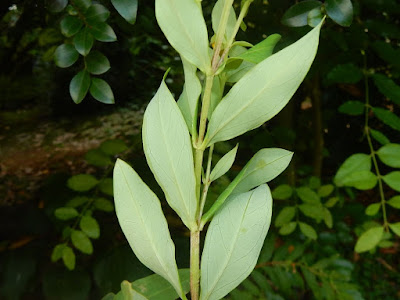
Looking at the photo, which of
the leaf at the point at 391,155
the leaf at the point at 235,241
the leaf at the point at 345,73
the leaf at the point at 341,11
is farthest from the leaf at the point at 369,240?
the leaf at the point at 235,241

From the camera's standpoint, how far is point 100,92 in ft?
1.48

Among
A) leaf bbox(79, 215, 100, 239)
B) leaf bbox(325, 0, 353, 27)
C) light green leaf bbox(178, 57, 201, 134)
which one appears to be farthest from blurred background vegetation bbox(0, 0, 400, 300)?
light green leaf bbox(178, 57, 201, 134)

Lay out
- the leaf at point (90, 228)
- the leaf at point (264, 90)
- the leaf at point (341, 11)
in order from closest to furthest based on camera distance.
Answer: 1. the leaf at point (264, 90)
2. the leaf at point (341, 11)
3. the leaf at point (90, 228)

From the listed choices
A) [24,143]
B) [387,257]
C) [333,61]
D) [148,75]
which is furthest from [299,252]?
[24,143]

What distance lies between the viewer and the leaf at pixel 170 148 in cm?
19

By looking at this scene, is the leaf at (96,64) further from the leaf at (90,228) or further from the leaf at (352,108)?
the leaf at (352,108)

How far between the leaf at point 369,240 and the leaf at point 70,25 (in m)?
0.46

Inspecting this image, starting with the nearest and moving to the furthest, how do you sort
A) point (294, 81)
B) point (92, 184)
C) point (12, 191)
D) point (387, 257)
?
point (294, 81), point (92, 184), point (12, 191), point (387, 257)

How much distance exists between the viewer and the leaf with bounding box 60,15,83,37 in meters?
0.43

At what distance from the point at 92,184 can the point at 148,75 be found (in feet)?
0.95

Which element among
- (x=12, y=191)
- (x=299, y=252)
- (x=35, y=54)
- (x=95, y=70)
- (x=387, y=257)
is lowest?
A: (x=387, y=257)

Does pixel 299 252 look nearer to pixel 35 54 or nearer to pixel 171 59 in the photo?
pixel 171 59

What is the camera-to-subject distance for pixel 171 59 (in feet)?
2.66

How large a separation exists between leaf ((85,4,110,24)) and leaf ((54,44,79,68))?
41mm
